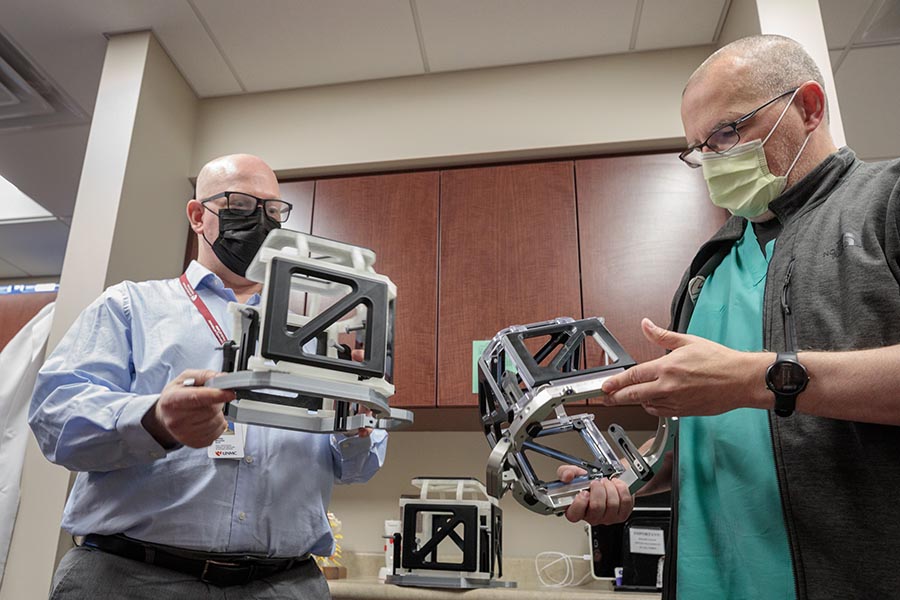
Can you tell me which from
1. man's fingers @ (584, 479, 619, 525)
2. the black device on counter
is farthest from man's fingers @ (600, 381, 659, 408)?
the black device on counter

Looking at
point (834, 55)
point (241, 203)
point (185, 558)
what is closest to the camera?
point (185, 558)

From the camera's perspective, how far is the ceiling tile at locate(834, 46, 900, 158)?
2.78 meters

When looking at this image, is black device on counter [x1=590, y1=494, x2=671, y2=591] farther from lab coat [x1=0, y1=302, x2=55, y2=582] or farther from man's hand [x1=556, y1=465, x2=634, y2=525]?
lab coat [x1=0, y1=302, x2=55, y2=582]

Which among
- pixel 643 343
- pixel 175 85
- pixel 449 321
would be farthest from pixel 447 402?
pixel 175 85

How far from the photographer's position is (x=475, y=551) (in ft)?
6.95

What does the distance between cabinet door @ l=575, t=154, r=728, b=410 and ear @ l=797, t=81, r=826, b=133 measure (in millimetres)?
1144

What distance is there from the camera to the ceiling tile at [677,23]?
249 cm

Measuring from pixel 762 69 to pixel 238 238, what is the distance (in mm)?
1202

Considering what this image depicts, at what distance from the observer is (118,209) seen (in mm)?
2377

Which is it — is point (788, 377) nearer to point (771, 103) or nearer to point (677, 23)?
point (771, 103)

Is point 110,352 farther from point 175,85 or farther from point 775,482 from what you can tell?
point 175,85

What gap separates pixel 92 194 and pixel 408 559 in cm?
173

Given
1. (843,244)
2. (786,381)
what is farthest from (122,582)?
(843,244)

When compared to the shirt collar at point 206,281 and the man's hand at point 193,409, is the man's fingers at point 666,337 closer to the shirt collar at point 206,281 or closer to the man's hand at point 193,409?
the man's hand at point 193,409
